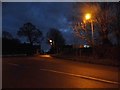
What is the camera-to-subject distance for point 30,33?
300 feet

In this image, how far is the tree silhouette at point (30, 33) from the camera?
90.8 metres

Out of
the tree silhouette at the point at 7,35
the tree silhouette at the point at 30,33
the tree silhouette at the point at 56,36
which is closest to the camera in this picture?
the tree silhouette at the point at 56,36

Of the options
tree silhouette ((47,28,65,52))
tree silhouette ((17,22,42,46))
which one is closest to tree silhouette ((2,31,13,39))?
tree silhouette ((17,22,42,46))

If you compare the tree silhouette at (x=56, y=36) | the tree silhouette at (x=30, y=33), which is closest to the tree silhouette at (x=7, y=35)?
the tree silhouette at (x=30, y=33)

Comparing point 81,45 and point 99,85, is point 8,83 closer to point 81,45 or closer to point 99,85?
point 99,85

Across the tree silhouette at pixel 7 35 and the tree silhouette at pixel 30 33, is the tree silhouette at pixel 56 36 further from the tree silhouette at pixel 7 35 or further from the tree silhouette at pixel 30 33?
the tree silhouette at pixel 7 35

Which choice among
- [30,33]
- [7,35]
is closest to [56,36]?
[30,33]

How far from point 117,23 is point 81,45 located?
1154 cm

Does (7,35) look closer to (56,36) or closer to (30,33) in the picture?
(30,33)

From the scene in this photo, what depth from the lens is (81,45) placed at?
47.2m

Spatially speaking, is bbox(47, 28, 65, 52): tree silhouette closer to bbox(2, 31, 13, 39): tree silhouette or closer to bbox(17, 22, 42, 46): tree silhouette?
bbox(17, 22, 42, 46): tree silhouette

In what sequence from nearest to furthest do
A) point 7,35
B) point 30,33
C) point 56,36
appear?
point 56,36
point 30,33
point 7,35

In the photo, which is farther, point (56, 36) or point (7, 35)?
point (7, 35)

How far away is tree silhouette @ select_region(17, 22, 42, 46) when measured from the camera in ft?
298
